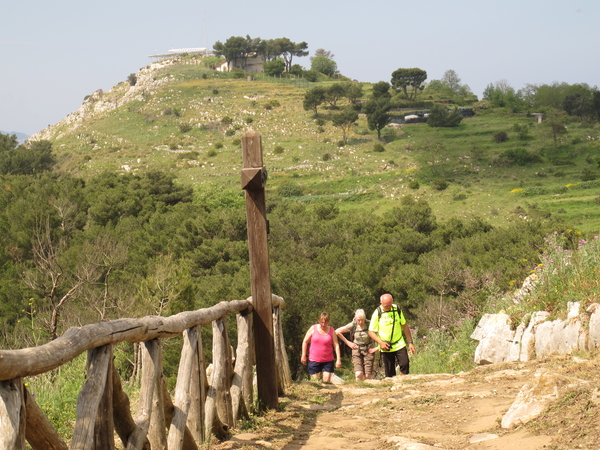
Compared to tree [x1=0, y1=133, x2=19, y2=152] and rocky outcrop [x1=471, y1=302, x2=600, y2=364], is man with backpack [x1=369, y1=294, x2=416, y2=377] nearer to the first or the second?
rocky outcrop [x1=471, y1=302, x2=600, y2=364]

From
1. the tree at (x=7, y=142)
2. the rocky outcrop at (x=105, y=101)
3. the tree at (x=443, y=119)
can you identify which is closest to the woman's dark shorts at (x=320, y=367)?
the tree at (x=443, y=119)

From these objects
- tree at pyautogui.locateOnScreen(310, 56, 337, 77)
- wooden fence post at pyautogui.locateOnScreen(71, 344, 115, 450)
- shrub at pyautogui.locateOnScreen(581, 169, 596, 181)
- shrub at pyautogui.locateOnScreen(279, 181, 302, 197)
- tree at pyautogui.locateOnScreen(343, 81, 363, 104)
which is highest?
tree at pyautogui.locateOnScreen(310, 56, 337, 77)

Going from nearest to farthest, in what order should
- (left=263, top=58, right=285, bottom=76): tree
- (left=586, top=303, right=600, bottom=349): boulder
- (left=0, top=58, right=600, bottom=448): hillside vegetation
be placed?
(left=586, top=303, right=600, bottom=349): boulder, (left=0, top=58, right=600, bottom=448): hillside vegetation, (left=263, top=58, right=285, bottom=76): tree

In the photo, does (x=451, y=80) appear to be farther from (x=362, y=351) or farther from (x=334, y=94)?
(x=362, y=351)

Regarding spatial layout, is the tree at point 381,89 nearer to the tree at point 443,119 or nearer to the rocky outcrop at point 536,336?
the tree at point 443,119

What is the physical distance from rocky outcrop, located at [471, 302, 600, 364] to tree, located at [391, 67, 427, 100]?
7846cm

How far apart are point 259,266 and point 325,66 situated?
114m

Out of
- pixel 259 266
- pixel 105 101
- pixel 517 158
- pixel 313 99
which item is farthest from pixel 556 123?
pixel 105 101

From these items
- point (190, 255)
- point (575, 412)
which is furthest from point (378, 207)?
point (575, 412)

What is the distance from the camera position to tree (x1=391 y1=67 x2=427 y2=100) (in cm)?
8356

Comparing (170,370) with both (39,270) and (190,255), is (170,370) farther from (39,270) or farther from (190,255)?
(190,255)

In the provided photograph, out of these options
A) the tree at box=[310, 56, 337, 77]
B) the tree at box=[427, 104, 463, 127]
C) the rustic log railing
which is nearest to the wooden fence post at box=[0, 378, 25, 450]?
the rustic log railing

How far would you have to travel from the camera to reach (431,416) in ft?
16.2

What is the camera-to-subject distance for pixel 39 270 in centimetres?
2461
